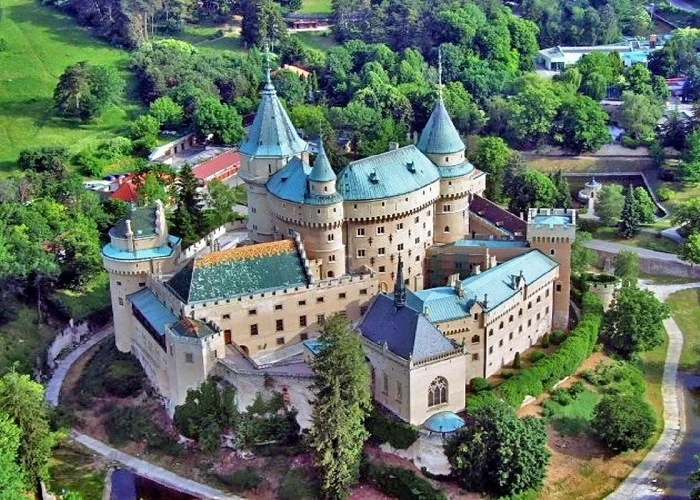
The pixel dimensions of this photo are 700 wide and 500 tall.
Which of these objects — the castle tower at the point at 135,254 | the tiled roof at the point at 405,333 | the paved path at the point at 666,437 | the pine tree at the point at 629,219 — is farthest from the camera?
the pine tree at the point at 629,219

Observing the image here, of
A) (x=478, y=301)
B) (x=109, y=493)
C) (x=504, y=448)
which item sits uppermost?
(x=478, y=301)

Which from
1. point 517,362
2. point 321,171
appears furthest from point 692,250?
point 321,171

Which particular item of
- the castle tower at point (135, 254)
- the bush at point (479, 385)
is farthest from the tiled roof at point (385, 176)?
the bush at point (479, 385)

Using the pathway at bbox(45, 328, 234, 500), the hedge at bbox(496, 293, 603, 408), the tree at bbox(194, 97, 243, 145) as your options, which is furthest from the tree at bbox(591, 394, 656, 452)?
the tree at bbox(194, 97, 243, 145)

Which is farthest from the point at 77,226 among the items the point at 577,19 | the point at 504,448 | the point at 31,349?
the point at 577,19

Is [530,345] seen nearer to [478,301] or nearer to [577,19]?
[478,301]

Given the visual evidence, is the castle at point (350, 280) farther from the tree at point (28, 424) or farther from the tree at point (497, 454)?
the tree at point (28, 424)
